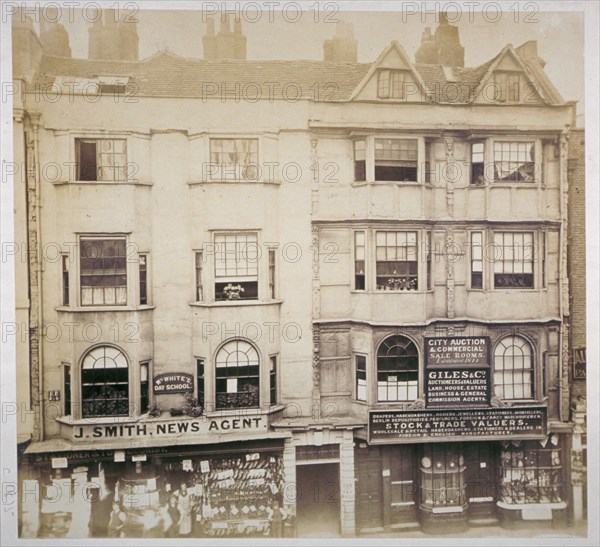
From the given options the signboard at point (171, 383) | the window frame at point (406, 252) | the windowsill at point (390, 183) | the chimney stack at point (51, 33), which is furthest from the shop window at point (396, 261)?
the chimney stack at point (51, 33)

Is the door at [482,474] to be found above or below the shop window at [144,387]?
below

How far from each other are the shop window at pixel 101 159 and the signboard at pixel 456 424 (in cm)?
385

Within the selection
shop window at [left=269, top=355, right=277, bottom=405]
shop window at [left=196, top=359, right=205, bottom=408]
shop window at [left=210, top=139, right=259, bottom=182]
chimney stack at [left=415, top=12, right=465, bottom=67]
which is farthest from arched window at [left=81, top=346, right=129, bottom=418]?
chimney stack at [left=415, top=12, right=465, bottom=67]

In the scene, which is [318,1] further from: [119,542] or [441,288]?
[119,542]

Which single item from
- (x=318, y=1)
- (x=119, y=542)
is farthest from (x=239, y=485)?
(x=318, y=1)

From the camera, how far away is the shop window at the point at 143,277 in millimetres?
5629

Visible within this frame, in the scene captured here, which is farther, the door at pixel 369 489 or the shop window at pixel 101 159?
the door at pixel 369 489

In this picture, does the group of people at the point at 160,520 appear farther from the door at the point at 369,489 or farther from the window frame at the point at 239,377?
the door at the point at 369,489

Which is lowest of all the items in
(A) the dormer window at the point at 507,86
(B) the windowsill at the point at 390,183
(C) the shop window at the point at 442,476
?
(C) the shop window at the point at 442,476

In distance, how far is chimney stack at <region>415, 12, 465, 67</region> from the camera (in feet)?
18.5

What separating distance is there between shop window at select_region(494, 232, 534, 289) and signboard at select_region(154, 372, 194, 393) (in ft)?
11.9

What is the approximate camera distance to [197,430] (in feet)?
18.6

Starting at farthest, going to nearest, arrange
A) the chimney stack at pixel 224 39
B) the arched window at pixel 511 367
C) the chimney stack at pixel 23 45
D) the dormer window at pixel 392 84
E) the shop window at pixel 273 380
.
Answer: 1. the arched window at pixel 511 367
2. the shop window at pixel 273 380
3. the dormer window at pixel 392 84
4. the chimney stack at pixel 224 39
5. the chimney stack at pixel 23 45

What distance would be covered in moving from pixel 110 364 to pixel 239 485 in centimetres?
194
